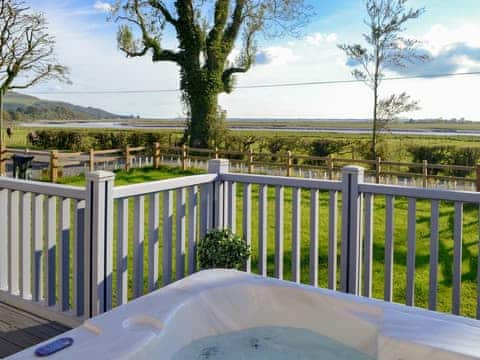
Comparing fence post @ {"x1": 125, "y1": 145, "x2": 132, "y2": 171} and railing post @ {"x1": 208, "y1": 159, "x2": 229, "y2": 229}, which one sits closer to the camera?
railing post @ {"x1": 208, "y1": 159, "x2": 229, "y2": 229}

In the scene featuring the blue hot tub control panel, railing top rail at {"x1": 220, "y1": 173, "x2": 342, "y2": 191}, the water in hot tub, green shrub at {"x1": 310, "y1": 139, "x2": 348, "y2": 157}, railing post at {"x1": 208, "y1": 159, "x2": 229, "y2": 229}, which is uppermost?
green shrub at {"x1": 310, "y1": 139, "x2": 348, "y2": 157}

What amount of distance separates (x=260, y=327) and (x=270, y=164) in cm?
867

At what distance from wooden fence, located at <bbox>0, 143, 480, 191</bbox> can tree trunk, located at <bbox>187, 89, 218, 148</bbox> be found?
0.53 meters

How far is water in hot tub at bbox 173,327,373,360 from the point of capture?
6.15ft

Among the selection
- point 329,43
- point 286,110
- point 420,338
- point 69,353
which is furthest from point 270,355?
point 286,110

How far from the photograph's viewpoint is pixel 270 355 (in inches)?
77.4

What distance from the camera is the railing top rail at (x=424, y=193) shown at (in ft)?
7.36

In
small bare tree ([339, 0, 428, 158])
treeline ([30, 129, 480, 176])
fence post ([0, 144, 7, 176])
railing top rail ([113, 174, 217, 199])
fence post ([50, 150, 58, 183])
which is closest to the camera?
railing top rail ([113, 174, 217, 199])

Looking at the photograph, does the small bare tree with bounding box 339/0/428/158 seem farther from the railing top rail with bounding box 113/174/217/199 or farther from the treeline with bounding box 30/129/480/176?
the railing top rail with bounding box 113/174/217/199

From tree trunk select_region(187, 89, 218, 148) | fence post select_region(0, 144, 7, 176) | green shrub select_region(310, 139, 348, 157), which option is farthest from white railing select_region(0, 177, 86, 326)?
tree trunk select_region(187, 89, 218, 148)

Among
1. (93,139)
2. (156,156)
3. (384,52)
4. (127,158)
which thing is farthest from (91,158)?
(384,52)

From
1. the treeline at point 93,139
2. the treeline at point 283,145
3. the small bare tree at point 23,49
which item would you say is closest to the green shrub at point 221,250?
the treeline at point 283,145

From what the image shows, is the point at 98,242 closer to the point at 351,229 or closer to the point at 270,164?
the point at 351,229

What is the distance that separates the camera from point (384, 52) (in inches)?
432
